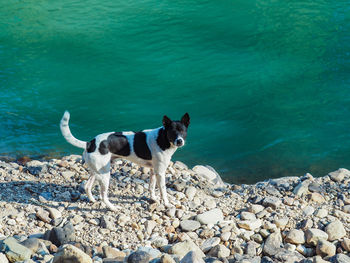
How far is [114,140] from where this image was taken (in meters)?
6.16

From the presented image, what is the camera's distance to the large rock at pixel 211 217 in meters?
6.23

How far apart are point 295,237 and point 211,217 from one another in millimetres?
1113

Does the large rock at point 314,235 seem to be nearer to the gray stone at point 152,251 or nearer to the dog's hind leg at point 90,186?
the gray stone at point 152,251

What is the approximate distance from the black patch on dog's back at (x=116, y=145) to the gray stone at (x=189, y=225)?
3.93ft

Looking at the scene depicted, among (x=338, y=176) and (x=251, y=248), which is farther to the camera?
(x=338, y=176)

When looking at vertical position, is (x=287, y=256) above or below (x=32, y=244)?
below

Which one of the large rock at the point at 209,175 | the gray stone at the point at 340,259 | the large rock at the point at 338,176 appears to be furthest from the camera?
the large rock at the point at 209,175

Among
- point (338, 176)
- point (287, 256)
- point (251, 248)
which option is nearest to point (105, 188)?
point (251, 248)

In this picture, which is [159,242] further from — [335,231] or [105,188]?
[335,231]

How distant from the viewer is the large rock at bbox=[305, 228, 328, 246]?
588cm

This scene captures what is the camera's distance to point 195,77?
1393 cm

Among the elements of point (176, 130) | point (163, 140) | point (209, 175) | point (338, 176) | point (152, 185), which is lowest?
point (209, 175)

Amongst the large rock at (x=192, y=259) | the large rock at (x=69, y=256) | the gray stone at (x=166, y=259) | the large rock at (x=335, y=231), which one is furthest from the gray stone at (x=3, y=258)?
the large rock at (x=335, y=231)

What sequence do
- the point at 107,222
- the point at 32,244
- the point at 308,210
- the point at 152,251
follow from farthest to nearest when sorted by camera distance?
the point at 308,210 → the point at 107,222 → the point at 152,251 → the point at 32,244
